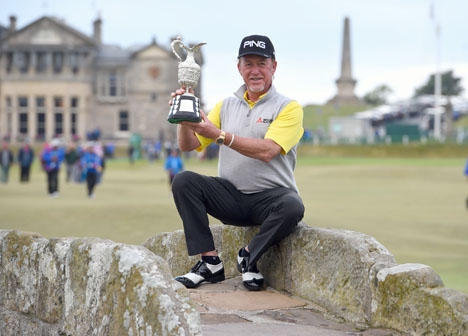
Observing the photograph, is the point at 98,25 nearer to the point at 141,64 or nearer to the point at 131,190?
the point at 141,64

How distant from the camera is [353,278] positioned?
5.64 m

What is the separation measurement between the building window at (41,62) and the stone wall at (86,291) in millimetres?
76163

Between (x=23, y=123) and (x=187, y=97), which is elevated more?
(x=187, y=97)

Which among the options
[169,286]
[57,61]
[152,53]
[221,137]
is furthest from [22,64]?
[169,286]

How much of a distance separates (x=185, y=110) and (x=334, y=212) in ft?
54.0

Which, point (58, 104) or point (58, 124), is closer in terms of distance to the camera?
point (58, 124)

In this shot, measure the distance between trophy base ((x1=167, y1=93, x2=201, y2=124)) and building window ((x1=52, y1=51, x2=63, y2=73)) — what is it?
76.5 m

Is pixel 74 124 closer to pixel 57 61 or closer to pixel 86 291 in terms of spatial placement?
pixel 57 61

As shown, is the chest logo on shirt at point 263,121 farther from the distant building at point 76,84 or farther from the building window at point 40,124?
the building window at point 40,124

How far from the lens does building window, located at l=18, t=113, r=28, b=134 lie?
3095 inches

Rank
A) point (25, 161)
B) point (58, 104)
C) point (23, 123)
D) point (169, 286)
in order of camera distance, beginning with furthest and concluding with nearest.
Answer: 1. point (58, 104)
2. point (23, 123)
3. point (25, 161)
4. point (169, 286)

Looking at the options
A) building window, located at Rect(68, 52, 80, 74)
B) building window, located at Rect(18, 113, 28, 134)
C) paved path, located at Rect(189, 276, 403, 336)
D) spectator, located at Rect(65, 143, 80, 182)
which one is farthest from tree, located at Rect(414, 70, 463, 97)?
paved path, located at Rect(189, 276, 403, 336)

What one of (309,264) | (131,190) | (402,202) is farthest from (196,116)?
(131,190)

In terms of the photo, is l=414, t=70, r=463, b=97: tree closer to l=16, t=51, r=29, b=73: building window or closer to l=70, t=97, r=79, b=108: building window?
l=70, t=97, r=79, b=108: building window
